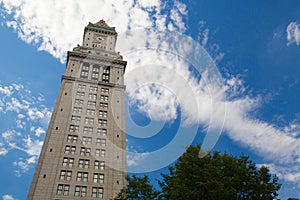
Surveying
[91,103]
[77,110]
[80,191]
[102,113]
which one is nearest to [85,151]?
[80,191]

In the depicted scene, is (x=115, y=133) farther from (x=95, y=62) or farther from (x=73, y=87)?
(x=95, y=62)

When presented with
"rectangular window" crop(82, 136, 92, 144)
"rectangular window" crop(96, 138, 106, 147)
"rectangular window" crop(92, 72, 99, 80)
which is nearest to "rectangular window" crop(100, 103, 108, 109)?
"rectangular window" crop(96, 138, 106, 147)

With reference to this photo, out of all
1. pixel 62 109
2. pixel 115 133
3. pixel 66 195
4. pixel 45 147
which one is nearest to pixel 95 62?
pixel 62 109

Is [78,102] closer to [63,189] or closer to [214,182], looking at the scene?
[63,189]

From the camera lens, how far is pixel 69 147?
183 ft

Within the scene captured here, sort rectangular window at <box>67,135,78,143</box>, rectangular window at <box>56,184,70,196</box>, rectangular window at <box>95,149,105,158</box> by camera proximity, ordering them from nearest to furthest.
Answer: rectangular window at <box>56,184,70,196</box>, rectangular window at <box>95,149,105,158</box>, rectangular window at <box>67,135,78,143</box>

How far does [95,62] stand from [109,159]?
32.1m

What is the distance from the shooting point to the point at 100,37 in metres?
89.4

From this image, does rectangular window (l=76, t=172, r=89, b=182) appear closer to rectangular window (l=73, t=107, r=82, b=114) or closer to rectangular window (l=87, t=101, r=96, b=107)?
rectangular window (l=73, t=107, r=82, b=114)

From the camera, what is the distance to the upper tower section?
283 ft

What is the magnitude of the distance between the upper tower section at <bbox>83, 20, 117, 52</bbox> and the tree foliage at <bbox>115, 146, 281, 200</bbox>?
62.5 m

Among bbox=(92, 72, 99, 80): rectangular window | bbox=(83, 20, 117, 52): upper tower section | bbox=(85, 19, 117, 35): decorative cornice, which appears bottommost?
bbox=(92, 72, 99, 80): rectangular window

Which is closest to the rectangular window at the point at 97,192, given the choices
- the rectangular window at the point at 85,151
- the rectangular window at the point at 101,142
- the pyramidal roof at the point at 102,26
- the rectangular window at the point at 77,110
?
the rectangular window at the point at 85,151

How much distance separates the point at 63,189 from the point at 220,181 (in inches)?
1354
